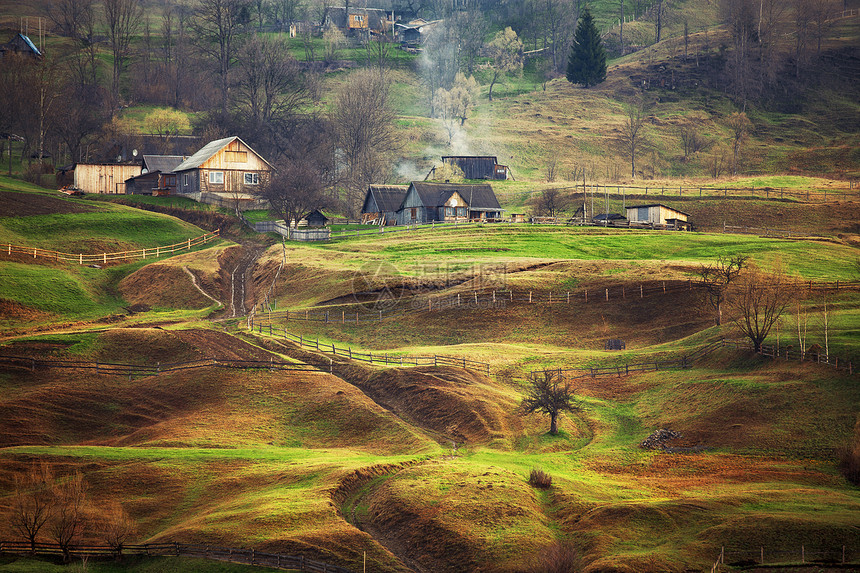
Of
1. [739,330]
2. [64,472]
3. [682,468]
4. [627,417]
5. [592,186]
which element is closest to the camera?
[64,472]

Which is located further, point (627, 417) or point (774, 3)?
point (774, 3)

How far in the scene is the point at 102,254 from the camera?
253 ft

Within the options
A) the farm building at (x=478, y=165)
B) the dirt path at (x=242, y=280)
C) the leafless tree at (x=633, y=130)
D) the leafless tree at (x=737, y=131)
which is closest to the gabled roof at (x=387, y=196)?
the dirt path at (x=242, y=280)

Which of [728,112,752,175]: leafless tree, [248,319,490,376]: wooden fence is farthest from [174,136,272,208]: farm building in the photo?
[728,112,752,175]: leafless tree

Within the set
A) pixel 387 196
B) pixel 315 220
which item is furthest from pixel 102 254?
pixel 387 196

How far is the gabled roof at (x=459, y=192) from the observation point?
3954 inches

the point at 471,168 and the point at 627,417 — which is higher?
the point at 471,168

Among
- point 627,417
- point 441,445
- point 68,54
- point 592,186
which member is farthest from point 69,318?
point 68,54

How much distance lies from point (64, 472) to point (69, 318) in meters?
27.9

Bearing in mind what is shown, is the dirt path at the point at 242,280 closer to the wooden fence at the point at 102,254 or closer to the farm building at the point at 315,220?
the wooden fence at the point at 102,254

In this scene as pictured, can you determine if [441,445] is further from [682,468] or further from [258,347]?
[258,347]

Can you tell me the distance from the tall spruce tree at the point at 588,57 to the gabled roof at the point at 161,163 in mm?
96549

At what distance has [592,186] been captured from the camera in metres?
118

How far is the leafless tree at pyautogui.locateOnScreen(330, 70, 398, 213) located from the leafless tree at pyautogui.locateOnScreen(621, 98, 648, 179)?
44.0m
